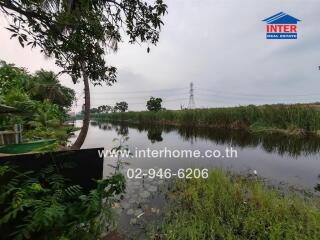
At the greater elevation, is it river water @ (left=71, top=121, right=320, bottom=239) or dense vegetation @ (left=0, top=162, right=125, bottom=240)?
dense vegetation @ (left=0, top=162, right=125, bottom=240)

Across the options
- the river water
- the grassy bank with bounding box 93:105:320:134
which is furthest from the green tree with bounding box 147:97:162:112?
the river water

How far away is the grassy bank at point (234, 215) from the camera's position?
Answer: 2.49 metres

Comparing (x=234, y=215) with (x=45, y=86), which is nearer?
(x=234, y=215)

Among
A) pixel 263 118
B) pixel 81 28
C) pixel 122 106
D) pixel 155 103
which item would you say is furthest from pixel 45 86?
pixel 122 106

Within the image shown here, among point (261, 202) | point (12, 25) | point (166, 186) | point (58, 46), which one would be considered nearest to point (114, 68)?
point (58, 46)

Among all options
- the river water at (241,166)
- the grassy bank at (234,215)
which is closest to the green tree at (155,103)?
the river water at (241,166)

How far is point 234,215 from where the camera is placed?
2908 millimetres

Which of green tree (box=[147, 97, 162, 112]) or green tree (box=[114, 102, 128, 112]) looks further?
green tree (box=[114, 102, 128, 112])

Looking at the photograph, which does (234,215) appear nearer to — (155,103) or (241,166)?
(241,166)

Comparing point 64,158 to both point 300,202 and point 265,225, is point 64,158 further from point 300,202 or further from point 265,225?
point 300,202

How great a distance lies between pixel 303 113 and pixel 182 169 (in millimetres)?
9664

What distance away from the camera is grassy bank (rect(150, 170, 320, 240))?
249 centimetres

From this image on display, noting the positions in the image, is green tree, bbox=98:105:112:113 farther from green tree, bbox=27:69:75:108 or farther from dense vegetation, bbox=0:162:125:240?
dense vegetation, bbox=0:162:125:240

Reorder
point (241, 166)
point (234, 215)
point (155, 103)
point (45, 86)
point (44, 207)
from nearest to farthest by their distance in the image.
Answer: point (44, 207) → point (234, 215) → point (241, 166) → point (45, 86) → point (155, 103)
